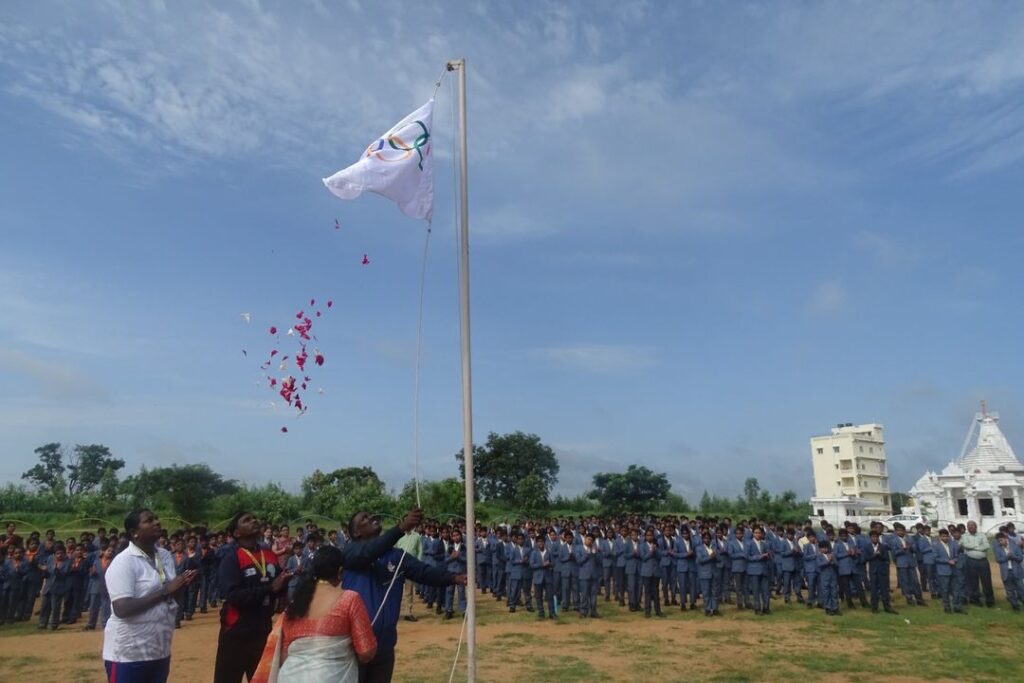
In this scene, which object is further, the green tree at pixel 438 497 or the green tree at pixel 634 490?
the green tree at pixel 634 490

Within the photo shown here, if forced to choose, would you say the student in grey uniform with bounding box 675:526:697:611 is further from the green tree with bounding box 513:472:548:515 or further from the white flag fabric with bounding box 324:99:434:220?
the green tree with bounding box 513:472:548:515

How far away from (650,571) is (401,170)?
34.3 feet

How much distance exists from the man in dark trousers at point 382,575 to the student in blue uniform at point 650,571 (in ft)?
32.9

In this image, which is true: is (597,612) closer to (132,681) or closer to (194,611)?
(194,611)

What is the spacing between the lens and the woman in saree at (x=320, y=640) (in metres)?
4.07

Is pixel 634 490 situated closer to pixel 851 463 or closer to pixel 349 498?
pixel 349 498

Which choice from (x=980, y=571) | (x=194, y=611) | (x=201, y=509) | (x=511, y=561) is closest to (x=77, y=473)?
(x=201, y=509)

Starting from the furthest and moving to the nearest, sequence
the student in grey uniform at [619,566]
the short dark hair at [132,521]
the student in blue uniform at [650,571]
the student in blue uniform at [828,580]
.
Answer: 1. the student in grey uniform at [619,566]
2. the student in blue uniform at [650,571]
3. the student in blue uniform at [828,580]
4. the short dark hair at [132,521]

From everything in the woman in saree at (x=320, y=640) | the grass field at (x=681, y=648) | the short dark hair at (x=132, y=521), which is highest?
the short dark hair at (x=132, y=521)

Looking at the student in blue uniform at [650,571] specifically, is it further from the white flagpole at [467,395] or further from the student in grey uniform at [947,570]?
the white flagpole at [467,395]

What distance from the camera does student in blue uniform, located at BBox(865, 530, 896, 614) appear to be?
1439 cm

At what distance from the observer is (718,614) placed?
1438 centimetres

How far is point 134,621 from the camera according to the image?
4.59 meters

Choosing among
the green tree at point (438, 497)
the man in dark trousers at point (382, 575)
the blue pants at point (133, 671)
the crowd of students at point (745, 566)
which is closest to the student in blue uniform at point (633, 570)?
the crowd of students at point (745, 566)
